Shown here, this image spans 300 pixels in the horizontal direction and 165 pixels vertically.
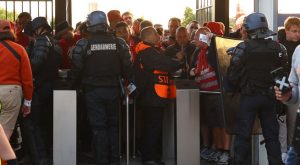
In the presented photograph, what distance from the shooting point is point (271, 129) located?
27.6 feet

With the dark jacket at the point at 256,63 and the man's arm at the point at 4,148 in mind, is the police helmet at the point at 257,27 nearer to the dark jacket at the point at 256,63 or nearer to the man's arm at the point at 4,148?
the dark jacket at the point at 256,63

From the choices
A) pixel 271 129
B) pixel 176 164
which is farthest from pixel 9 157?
pixel 176 164

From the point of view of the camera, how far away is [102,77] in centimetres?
903

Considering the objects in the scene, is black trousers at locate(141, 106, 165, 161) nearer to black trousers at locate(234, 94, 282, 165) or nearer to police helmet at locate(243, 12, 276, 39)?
black trousers at locate(234, 94, 282, 165)

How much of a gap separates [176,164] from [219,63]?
1.52 metres

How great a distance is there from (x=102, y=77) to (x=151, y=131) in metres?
1.08

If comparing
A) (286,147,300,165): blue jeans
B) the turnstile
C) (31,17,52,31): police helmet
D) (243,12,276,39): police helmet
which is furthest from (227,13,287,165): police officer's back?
(31,17,52,31): police helmet

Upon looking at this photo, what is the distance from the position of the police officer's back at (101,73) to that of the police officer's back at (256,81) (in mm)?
1441

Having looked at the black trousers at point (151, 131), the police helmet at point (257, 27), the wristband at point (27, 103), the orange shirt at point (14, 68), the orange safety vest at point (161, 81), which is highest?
the police helmet at point (257, 27)

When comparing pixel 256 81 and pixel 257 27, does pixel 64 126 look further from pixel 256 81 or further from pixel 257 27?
pixel 257 27

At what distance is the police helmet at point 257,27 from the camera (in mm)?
8266

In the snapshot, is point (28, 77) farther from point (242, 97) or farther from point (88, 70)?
point (242, 97)

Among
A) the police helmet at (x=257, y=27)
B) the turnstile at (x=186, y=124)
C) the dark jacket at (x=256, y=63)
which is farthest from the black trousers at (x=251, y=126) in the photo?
the turnstile at (x=186, y=124)

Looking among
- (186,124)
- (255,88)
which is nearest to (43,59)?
(186,124)
